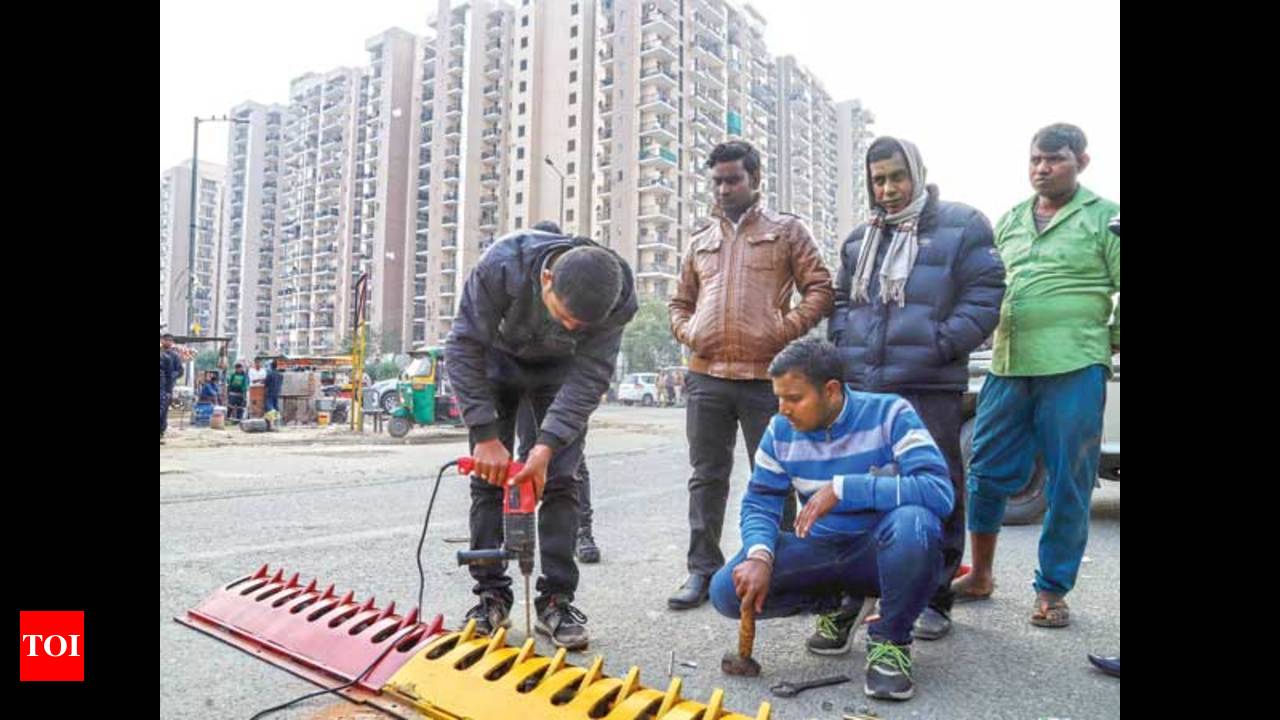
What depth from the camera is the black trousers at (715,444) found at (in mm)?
3140

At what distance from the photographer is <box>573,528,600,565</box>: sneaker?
3.85m

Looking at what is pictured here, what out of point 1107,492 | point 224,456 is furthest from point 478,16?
point 1107,492

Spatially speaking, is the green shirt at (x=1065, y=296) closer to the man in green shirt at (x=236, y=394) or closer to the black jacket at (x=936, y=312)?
the black jacket at (x=936, y=312)

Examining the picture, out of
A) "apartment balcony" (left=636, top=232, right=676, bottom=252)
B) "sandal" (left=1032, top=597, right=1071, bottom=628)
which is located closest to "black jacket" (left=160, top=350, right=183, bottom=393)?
"sandal" (left=1032, top=597, right=1071, bottom=628)

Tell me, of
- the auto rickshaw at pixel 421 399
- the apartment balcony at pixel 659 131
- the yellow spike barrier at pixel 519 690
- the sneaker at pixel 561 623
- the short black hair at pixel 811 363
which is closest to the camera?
the yellow spike barrier at pixel 519 690

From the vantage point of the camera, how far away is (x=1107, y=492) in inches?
271

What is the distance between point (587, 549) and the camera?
3914mm

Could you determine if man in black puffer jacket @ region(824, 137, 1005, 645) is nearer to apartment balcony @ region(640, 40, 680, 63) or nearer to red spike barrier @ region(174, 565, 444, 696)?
red spike barrier @ region(174, 565, 444, 696)

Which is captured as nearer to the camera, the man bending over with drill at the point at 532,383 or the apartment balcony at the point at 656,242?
the man bending over with drill at the point at 532,383

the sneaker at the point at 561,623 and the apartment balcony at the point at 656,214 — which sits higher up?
the apartment balcony at the point at 656,214

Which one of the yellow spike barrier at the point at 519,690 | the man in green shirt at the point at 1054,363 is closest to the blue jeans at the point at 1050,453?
the man in green shirt at the point at 1054,363

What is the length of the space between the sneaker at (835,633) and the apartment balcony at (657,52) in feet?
211
